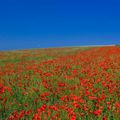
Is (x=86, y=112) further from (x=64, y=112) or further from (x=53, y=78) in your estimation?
(x=53, y=78)

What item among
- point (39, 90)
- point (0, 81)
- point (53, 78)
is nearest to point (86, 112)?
point (39, 90)

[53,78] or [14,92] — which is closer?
[14,92]

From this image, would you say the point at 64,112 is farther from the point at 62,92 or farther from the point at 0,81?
the point at 0,81

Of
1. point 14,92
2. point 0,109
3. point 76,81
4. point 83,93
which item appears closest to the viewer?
point 0,109

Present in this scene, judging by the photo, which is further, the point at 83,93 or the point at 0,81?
the point at 0,81

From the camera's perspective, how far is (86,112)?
5.44 metres

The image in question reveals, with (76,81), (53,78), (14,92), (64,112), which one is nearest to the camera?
(64,112)

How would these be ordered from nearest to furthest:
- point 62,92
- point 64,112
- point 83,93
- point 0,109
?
point 64,112 < point 0,109 < point 83,93 < point 62,92

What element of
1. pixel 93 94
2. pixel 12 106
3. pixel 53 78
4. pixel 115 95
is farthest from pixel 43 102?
pixel 53 78

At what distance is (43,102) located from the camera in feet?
22.3

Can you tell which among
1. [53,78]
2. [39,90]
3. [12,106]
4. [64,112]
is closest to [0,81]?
[53,78]

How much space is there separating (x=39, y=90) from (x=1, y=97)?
3.69 feet

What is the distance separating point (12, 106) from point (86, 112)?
203 cm

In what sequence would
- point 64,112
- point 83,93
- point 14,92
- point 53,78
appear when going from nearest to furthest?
1. point 64,112
2. point 83,93
3. point 14,92
4. point 53,78
